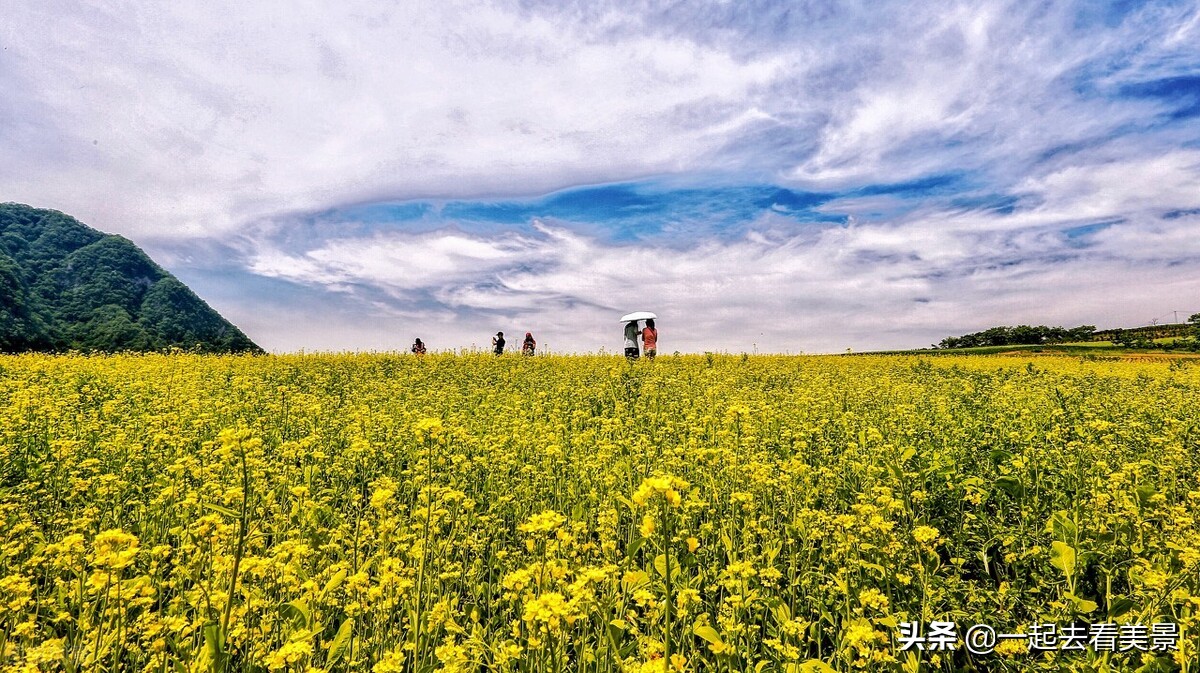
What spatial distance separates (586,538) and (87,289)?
13412cm

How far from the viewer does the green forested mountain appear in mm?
67875

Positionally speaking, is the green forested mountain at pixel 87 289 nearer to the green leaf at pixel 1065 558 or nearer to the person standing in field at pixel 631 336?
the person standing in field at pixel 631 336

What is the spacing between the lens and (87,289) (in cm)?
10175

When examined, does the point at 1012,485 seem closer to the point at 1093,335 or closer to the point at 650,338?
the point at 650,338

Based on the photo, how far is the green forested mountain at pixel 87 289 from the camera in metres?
67.9

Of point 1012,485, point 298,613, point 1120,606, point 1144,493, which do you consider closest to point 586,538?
point 298,613

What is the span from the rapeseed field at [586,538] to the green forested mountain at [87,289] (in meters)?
65.1

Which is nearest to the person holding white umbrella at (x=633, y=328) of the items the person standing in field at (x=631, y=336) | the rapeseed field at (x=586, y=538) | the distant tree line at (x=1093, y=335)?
the person standing in field at (x=631, y=336)

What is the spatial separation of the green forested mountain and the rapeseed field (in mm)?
65066

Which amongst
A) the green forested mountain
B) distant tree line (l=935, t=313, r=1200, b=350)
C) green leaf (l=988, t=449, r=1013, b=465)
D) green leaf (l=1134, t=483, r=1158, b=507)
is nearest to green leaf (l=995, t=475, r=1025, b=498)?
green leaf (l=988, t=449, r=1013, b=465)

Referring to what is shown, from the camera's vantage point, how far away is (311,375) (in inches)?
607

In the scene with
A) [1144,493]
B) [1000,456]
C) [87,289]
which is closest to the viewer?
[1144,493]

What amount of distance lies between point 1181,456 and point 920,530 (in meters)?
3.97

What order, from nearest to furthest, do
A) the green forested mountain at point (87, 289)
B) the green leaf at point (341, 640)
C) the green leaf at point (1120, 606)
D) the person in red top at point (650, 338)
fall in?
the green leaf at point (341, 640), the green leaf at point (1120, 606), the person in red top at point (650, 338), the green forested mountain at point (87, 289)
